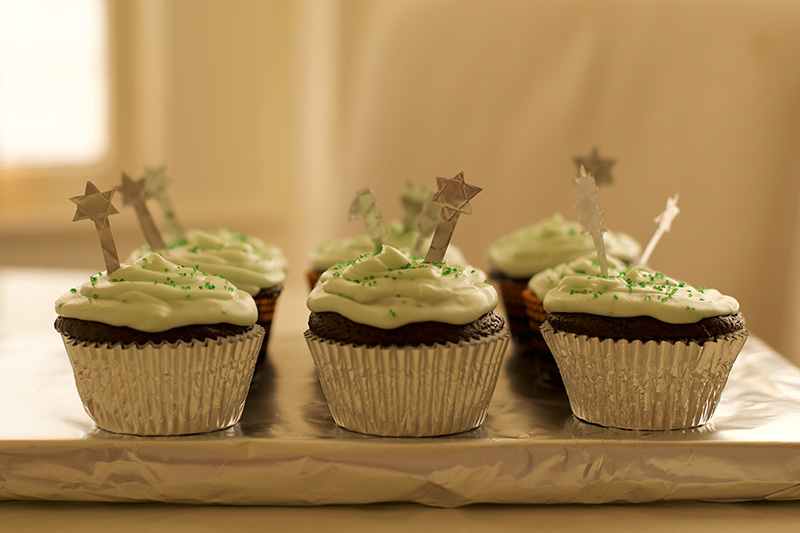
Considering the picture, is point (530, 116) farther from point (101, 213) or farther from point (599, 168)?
point (101, 213)

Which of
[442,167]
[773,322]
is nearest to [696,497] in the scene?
[773,322]

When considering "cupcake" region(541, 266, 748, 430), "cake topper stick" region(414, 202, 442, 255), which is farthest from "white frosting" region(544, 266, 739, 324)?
"cake topper stick" region(414, 202, 442, 255)

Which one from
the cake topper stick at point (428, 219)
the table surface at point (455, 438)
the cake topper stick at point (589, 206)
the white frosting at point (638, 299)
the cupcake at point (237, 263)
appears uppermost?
the cake topper stick at point (589, 206)

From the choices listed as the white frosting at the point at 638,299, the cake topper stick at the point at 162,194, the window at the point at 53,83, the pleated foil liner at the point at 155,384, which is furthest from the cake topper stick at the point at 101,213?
the window at the point at 53,83

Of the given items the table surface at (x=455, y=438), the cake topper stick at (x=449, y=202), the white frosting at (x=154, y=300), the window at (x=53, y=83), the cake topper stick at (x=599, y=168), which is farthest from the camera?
the window at (x=53, y=83)

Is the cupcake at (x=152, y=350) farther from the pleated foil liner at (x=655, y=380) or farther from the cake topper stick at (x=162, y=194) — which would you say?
the cake topper stick at (x=162, y=194)

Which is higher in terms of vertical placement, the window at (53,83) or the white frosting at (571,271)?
the window at (53,83)
